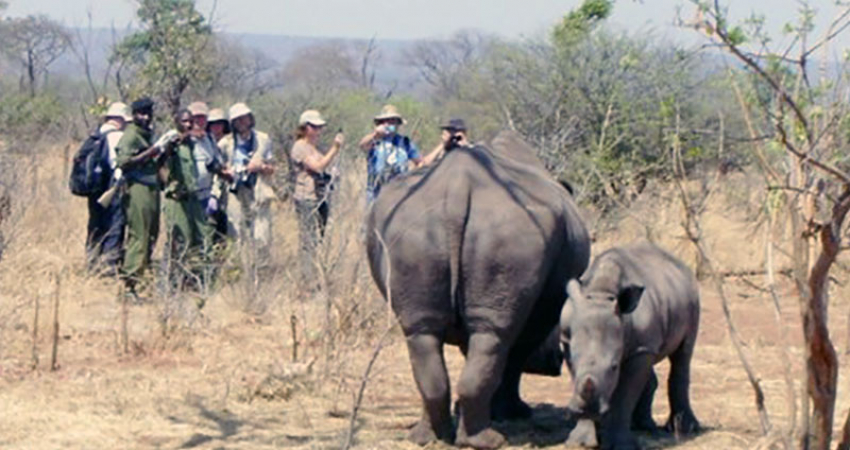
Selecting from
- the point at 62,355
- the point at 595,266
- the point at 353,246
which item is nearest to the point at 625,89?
the point at 353,246

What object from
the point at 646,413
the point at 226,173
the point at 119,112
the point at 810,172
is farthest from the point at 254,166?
the point at 810,172

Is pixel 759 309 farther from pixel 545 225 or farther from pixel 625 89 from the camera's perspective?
pixel 545 225

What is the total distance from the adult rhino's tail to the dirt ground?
85 centimetres

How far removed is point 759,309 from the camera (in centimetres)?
1359

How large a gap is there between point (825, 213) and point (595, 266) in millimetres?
2372

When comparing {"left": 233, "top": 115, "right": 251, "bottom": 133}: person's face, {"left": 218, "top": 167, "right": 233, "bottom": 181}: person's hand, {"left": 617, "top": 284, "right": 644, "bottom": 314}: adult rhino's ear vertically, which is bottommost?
{"left": 617, "top": 284, "right": 644, "bottom": 314}: adult rhino's ear

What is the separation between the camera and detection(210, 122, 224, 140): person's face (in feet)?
44.2

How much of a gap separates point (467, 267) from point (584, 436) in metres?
0.99

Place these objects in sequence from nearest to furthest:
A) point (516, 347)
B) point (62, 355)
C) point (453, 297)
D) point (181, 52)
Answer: point (453, 297) → point (516, 347) → point (62, 355) → point (181, 52)

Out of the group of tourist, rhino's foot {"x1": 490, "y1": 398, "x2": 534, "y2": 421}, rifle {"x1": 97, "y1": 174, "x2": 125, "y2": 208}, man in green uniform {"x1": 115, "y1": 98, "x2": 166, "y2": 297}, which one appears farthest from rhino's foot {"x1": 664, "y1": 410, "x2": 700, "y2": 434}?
rifle {"x1": 97, "y1": 174, "x2": 125, "y2": 208}

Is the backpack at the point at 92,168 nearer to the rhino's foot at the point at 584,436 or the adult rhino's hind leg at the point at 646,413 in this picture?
the adult rhino's hind leg at the point at 646,413

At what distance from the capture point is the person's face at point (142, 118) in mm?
12445

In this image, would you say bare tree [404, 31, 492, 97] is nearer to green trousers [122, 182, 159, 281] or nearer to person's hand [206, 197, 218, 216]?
person's hand [206, 197, 218, 216]

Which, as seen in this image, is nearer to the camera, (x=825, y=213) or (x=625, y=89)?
(x=825, y=213)
